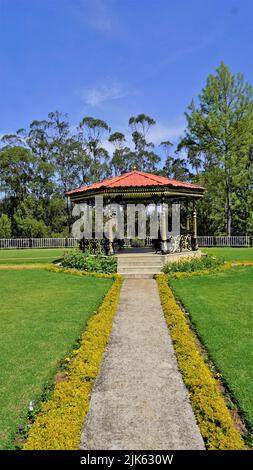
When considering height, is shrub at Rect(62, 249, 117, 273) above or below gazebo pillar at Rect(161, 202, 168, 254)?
below

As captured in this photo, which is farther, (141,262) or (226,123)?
(226,123)

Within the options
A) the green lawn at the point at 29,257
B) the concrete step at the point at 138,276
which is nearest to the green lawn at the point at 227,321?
the concrete step at the point at 138,276

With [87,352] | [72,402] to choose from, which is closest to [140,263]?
[87,352]

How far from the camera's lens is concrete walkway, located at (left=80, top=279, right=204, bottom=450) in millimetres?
3139

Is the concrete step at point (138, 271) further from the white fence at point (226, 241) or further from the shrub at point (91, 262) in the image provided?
the white fence at point (226, 241)

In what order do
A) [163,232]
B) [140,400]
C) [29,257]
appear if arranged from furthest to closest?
[29,257], [163,232], [140,400]

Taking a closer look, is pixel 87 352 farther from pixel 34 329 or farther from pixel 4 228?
pixel 4 228

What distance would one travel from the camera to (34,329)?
645 centimetres

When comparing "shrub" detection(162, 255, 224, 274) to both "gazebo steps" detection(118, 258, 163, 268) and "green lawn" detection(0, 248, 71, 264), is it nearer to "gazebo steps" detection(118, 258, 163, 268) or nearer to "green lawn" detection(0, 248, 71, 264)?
"gazebo steps" detection(118, 258, 163, 268)

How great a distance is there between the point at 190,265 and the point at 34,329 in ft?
25.9

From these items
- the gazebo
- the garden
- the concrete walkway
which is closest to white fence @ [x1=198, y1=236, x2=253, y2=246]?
the gazebo

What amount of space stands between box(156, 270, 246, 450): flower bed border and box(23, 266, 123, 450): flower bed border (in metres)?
1.20

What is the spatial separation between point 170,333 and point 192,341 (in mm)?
619
